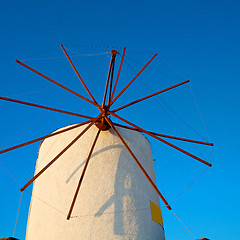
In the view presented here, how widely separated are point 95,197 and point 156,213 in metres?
2.34

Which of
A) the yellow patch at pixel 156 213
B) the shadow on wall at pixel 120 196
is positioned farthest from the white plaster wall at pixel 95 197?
the yellow patch at pixel 156 213

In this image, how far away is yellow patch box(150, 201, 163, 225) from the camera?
9.44 metres

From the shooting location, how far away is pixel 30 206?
9.97 metres

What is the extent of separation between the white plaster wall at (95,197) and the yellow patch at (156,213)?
0.18m

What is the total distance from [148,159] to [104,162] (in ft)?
7.20

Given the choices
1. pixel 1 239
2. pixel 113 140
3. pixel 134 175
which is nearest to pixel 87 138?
pixel 113 140

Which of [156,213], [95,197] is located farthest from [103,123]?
[156,213]

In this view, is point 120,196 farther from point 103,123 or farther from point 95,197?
point 103,123

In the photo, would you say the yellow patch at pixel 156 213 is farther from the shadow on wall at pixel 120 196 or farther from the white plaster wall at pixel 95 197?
the shadow on wall at pixel 120 196

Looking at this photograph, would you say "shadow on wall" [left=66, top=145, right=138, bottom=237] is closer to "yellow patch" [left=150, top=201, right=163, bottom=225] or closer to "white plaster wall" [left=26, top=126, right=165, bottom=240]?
"white plaster wall" [left=26, top=126, right=165, bottom=240]

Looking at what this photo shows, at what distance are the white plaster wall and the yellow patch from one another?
0.18 metres

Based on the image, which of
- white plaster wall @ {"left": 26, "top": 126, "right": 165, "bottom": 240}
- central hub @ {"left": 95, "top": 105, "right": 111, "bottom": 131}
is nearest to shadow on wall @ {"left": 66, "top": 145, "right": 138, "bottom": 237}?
white plaster wall @ {"left": 26, "top": 126, "right": 165, "bottom": 240}

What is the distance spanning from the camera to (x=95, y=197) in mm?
8812

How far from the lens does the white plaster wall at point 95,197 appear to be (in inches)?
332
